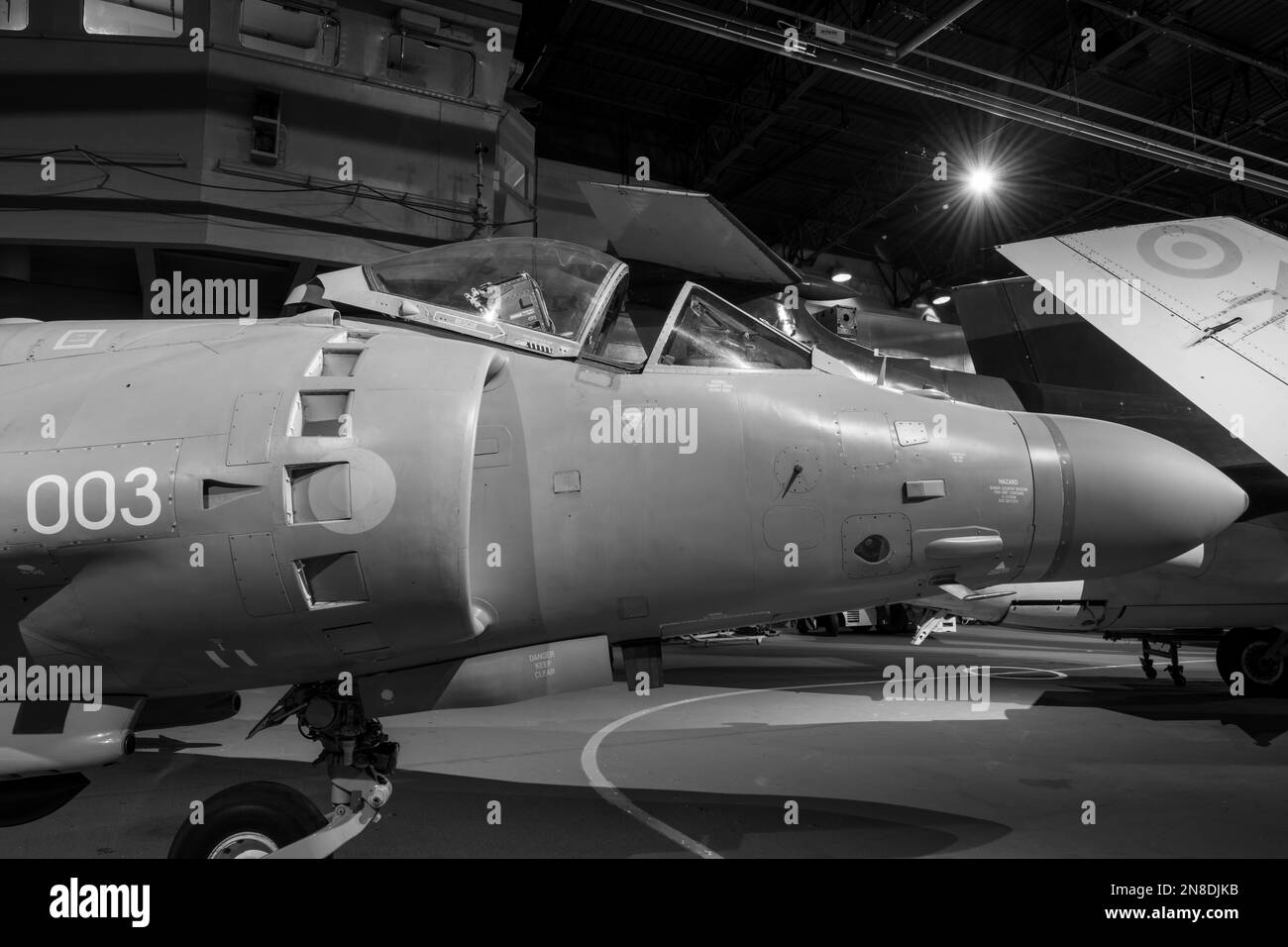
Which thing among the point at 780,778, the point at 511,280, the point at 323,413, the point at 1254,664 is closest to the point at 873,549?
the point at 511,280

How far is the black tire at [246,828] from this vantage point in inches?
129

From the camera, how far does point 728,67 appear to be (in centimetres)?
1520

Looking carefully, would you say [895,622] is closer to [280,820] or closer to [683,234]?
[683,234]

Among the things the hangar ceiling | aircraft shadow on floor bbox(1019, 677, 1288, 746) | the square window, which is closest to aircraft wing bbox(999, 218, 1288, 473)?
aircraft shadow on floor bbox(1019, 677, 1288, 746)

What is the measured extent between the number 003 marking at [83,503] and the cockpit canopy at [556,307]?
133 cm

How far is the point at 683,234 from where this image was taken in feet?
27.5

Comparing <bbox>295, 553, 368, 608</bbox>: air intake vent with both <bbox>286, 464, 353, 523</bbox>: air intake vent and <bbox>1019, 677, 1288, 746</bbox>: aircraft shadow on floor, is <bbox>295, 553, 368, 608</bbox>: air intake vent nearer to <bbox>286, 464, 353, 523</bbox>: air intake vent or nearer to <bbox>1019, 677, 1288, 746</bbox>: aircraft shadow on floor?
<bbox>286, 464, 353, 523</bbox>: air intake vent

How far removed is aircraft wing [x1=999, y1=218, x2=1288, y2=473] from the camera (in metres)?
5.71

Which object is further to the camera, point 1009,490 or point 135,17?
point 135,17

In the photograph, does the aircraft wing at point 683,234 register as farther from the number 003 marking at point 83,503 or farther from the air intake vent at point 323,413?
the number 003 marking at point 83,503

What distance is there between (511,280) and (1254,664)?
1019 cm
